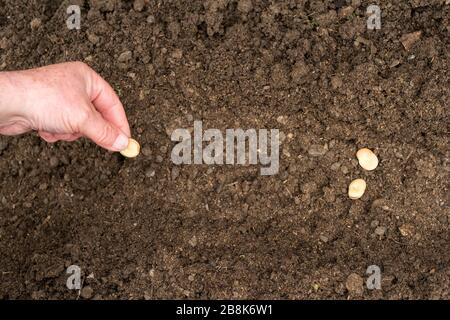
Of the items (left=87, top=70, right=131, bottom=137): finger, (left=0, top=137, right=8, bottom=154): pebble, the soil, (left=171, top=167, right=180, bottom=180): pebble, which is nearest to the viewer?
(left=87, top=70, right=131, bottom=137): finger

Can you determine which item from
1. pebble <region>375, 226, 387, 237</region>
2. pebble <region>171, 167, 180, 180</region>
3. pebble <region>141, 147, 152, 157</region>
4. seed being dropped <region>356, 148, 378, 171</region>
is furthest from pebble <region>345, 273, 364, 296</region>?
pebble <region>141, 147, 152, 157</region>

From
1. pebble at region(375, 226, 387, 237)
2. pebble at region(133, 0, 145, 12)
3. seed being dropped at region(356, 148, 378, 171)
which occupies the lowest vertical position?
pebble at region(375, 226, 387, 237)

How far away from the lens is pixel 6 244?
2.12 metres

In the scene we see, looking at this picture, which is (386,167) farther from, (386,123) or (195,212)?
(195,212)

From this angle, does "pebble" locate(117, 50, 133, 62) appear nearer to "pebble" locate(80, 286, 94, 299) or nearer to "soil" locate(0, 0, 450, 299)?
"soil" locate(0, 0, 450, 299)

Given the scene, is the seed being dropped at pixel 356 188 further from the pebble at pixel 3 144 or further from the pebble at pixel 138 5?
the pebble at pixel 3 144

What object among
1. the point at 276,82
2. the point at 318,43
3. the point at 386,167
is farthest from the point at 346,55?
the point at 386,167

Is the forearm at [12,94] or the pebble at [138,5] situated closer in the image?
the forearm at [12,94]

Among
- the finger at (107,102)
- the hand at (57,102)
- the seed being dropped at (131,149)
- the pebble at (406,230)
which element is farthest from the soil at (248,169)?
the hand at (57,102)

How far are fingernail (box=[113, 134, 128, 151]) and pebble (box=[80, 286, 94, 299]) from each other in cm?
49

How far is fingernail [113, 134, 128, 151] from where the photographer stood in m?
1.84

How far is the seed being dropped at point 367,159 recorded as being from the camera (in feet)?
6.72

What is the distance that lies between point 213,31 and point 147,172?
0.56m

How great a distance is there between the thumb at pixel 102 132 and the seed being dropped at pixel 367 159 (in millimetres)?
789
